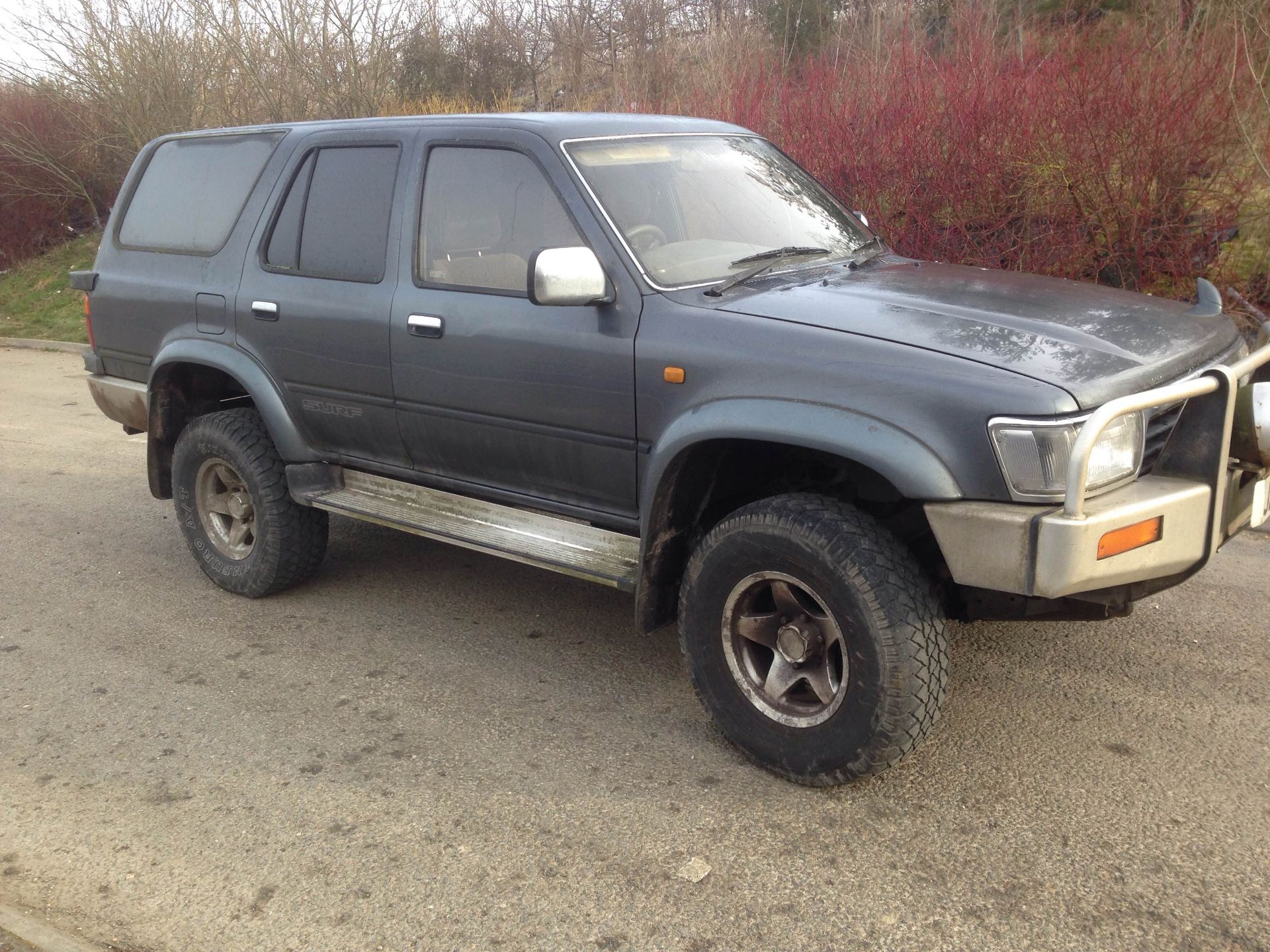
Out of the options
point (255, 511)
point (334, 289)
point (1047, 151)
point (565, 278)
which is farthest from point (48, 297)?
point (565, 278)

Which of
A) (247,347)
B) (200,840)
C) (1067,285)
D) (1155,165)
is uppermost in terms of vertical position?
(1155,165)

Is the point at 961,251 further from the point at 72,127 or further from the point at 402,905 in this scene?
the point at 72,127

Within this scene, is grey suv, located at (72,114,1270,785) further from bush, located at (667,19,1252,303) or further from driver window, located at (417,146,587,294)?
bush, located at (667,19,1252,303)

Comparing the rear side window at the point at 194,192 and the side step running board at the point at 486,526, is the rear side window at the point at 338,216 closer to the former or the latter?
the rear side window at the point at 194,192

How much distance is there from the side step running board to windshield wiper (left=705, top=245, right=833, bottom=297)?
2.96ft

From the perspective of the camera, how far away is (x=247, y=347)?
4.80 metres

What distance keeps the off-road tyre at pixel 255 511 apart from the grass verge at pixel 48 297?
10030 mm

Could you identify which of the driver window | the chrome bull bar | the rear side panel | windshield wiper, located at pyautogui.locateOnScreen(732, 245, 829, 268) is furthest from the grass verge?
the chrome bull bar

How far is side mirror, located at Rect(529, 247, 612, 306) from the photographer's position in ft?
11.5

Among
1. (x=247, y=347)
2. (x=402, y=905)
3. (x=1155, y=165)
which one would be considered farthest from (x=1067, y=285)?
(x=1155, y=165)

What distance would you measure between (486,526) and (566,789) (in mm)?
1140

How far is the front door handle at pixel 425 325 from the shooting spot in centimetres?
411

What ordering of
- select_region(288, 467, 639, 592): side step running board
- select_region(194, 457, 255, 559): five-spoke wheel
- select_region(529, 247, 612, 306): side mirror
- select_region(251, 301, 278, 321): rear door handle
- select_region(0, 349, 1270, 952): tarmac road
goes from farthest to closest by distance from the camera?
select_region(194, 457, 255, 559): five-spoke wheel → select_region(251, 301, 278, 321): rear door handle → select_region(288, 467, 639, 592): side step running board → select_region(529, 247, 612, 306): side mirror → select_region(0, 349, 1270, 952): tarmac road

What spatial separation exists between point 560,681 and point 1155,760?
79.5 inches
